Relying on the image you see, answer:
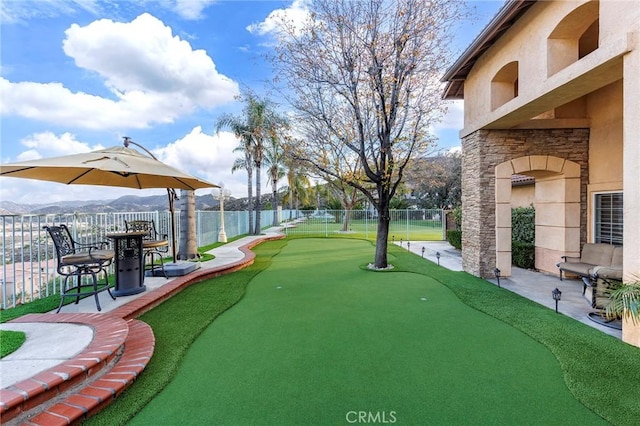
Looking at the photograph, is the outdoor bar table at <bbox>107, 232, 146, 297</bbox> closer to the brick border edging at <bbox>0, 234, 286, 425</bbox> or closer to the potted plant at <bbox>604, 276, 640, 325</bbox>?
the brick border edging at <bbox>0, 234, 286, 425</bbox>

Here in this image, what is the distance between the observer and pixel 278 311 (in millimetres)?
5086

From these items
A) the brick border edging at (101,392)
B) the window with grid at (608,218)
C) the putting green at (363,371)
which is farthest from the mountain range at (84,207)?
the window with grid at (608,218)

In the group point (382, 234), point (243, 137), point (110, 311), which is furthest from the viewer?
point (243, 137)

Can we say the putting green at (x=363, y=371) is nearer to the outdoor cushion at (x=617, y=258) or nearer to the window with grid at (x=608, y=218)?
the outdoor cushion at (x=617, y=258)

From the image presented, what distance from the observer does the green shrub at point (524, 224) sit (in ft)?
30.1

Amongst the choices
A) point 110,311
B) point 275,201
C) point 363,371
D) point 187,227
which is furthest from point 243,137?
point 363,371

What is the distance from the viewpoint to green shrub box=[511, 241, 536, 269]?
8.59 m

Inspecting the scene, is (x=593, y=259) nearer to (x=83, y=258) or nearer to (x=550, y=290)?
(x=550, y=290)

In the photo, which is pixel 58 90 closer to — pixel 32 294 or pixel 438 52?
pixel 32 294

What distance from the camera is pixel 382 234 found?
8820 millimetres

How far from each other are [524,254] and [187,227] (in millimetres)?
10746

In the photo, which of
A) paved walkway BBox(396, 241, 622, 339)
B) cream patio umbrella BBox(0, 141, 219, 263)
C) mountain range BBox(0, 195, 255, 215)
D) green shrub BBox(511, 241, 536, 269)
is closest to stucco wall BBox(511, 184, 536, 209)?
green shrub BBox(511, 241, 536, 269)

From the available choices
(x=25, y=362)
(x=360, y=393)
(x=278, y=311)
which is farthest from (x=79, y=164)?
(x=360, y=393)

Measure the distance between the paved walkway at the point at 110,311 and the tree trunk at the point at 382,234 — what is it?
7.06 ft
